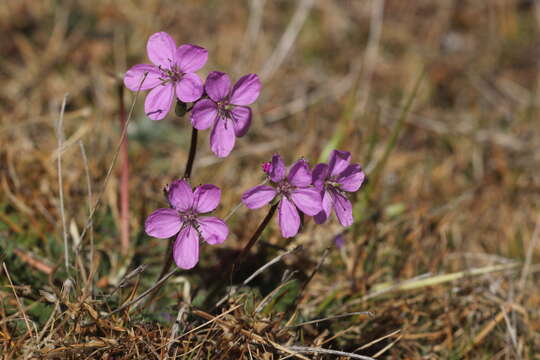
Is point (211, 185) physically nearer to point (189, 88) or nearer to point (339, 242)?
point (189, 88)

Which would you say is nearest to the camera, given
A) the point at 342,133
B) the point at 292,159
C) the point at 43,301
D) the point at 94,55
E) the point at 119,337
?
the point at 119,337

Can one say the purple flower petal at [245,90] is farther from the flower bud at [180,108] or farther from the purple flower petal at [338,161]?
the purple flower petal at [338,161]

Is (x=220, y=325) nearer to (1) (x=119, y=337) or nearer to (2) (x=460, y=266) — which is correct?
(1) (x=119, y=337)

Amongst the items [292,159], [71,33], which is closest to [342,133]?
[292,159]

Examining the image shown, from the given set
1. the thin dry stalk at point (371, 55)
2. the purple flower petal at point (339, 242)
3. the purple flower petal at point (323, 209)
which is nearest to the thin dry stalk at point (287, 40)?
the thin dry stalk at point (371, 55)

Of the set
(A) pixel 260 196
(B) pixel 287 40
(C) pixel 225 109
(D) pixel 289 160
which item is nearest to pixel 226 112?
(C) pixel 225 109

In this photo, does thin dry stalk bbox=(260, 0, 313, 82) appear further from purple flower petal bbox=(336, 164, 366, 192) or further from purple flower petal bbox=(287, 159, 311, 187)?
purple flower petal bbox=(287, 159, 311, 187)
